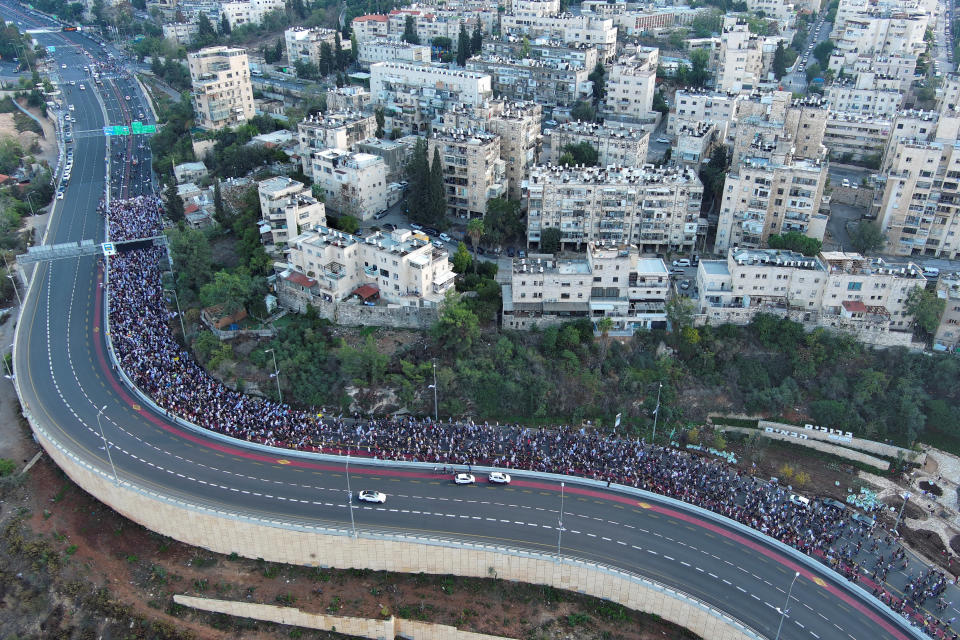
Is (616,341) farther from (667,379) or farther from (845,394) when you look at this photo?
(845,394)

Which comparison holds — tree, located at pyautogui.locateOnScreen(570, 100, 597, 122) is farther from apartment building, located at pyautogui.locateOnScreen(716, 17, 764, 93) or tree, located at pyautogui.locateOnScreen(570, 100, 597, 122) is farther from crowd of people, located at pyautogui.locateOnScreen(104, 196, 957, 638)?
crowd of people, located at pyautogui.locateOnScreen(104, 196, 957, 638)

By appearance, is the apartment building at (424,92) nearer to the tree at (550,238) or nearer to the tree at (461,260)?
the tree at (550,238)

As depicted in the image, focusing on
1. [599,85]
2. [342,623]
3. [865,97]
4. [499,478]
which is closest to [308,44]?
[599,85]

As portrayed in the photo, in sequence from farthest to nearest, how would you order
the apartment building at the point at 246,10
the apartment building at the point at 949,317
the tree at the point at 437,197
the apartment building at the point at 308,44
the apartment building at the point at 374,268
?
the apartment building at the point at 246,10 < the apartment building at the point at 308,44 < the tree at the point at 437,197 < the apartment building at the point at 374,268 < the apartment building at the point at 949,317

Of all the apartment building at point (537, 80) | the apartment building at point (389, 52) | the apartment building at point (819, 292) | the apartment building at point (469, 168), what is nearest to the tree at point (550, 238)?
the apartment building at point (469, 168)

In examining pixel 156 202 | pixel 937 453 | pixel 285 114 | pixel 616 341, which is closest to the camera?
pixel 937 453

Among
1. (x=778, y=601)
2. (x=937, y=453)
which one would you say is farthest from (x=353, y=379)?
(x=937, y=453)
